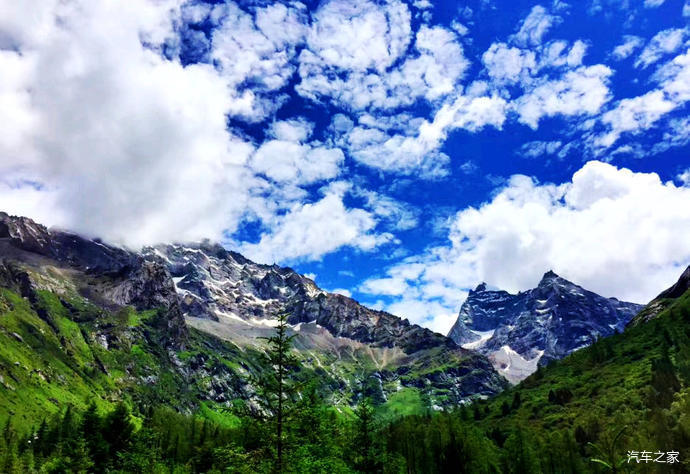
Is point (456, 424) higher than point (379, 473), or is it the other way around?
point (456, 424)

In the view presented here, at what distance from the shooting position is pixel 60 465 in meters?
78.0

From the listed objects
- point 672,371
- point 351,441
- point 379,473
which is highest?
point 672,371

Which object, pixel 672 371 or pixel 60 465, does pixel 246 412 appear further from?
pixel 672 371

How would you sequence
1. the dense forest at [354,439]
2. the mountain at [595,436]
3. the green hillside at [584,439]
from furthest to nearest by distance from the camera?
the green hillside at [584,439]
the mountain at [595,436]
the dense forest at [354,439]

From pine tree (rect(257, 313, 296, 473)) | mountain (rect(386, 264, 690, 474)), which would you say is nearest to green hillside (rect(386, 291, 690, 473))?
mountain (rect(386, 264, 690, 474))

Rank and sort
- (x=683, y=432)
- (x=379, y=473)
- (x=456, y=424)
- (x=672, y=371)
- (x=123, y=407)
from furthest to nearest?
(x=672, y=371) → (x=456, y=424) → (x=123, y=407) → (x=683, y=432) → (x=379, y=473)

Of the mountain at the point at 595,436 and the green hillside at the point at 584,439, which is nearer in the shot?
the mountain at the point at 595,436

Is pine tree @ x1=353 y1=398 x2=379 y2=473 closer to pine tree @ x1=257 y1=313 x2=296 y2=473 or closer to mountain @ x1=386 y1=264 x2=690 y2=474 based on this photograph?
mountain @ x1=386 y1=264 x2=690 y2=474

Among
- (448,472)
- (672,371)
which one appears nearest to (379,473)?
(448,472)

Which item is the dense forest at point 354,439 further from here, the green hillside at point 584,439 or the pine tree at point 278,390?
the green hillside at point 584,439

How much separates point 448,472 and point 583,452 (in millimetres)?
69229

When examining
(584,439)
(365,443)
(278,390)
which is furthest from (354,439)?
(584,439)

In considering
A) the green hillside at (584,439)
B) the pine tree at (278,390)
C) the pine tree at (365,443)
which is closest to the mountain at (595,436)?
the green hillside at (584,439)

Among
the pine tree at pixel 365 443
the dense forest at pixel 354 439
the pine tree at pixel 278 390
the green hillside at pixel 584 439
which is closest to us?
the pine tree at pixel 278 390
